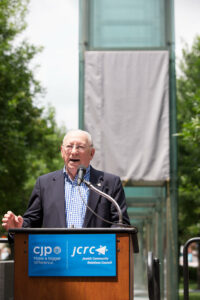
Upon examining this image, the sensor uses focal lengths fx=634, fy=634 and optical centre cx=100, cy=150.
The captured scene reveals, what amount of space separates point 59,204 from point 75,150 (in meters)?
0.47

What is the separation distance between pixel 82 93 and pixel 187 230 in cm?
2155

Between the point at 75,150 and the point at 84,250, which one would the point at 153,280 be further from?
the point at 75,150

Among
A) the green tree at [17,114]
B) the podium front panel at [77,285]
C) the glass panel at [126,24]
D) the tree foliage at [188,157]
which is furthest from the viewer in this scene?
the tree foliage at [188,157]

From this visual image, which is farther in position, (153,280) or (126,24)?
(126,24)

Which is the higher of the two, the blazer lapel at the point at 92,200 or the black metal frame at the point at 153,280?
the blazer lapel at the point at 92,200

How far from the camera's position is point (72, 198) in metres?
5.35

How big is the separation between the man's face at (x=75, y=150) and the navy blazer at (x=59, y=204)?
16cm

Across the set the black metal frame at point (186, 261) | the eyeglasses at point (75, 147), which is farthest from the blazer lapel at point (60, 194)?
the black metal frame at point (186, 261)

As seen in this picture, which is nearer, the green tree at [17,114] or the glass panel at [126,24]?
the glass panel at [126,24]

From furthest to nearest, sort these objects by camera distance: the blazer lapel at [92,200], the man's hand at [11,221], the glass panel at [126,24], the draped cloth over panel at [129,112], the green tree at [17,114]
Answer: the green tree at [17,114]
the glass panel at [126,24]
the draped cloth over panel at [129,112]
the blazer lapel at [92,200]
the man's hand at [11,221]

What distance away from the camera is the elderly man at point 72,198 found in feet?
17.2

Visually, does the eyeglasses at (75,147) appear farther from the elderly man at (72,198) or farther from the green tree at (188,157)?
the green tree at (188,157)

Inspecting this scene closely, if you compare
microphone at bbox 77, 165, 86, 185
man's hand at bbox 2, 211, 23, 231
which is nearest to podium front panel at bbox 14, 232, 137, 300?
man's hand at bbox 2, 211, 23, 231

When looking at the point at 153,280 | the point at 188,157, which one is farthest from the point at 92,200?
the point at 188,157
